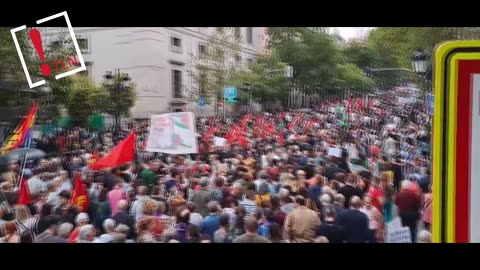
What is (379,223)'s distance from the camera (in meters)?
3.81

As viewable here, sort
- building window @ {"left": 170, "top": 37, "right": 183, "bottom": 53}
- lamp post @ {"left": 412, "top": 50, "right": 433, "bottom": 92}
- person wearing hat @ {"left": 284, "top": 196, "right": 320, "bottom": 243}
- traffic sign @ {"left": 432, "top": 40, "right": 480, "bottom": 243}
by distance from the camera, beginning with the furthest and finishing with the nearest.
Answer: building window @ {"left": 170, "top": 37, "right": 183, "bottom": 53}, person wearing hat @ {"left": 284, "top": 196, "right": 320, "bottom": 243}, lamp post @ {"left": 412, "top": 50, "right": 433, "bottom": 92}, traffic sign @ {"left": 432, "top": 40, "right": 480, "bottom": 243}

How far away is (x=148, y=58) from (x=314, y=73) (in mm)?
1346

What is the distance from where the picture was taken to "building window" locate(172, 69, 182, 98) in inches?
155

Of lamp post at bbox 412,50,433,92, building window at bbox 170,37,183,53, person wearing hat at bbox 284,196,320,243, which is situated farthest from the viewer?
building window at bbox 170,37,183,53

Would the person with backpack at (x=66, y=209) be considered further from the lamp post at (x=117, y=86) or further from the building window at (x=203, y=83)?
the building window at (x=203, y=83)

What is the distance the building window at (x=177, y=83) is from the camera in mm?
3932

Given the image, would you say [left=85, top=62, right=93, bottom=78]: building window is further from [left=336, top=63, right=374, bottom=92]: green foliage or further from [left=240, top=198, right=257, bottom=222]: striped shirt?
[left=336, top=63, right=374, bottom=92]: green foliage

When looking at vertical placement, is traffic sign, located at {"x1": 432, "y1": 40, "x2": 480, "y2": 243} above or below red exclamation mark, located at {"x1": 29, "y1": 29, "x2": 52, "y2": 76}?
below

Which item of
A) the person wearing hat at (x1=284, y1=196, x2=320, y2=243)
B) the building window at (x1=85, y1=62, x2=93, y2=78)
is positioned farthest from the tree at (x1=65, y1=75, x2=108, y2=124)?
the person wearing hat at (x1=284, y1=196, x2=320, y2=243)

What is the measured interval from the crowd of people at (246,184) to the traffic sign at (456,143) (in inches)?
125

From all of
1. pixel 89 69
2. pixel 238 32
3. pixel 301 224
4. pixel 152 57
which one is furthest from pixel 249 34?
pixel 301 224

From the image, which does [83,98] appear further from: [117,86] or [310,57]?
[310,57]

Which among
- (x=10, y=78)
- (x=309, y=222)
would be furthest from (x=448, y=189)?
(x=10, y=78)

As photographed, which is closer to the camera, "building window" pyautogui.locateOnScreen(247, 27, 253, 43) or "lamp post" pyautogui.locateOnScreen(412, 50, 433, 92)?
"lamp post" pyautogui.locateOnScreen(412, 50, 433, 92)
